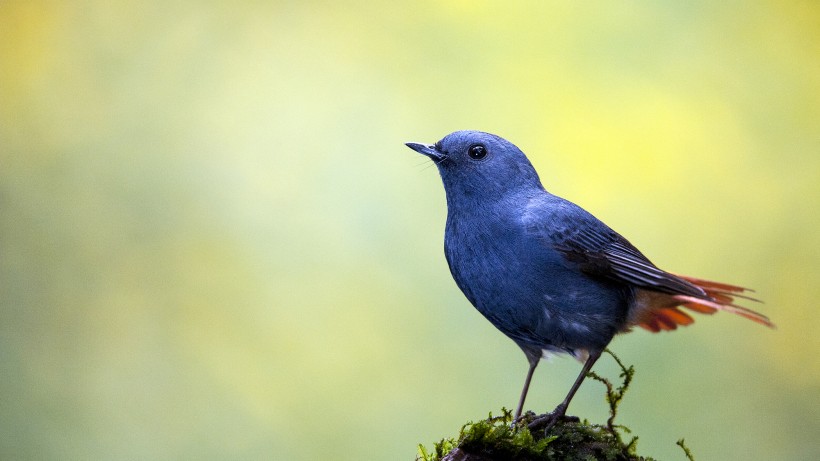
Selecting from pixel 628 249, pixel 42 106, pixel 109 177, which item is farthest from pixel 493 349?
pixel 42 106

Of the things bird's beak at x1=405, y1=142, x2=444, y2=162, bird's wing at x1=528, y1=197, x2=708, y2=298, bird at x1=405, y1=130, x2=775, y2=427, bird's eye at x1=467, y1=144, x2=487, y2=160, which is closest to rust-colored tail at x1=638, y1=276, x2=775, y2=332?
bird at x1=405, y1=130, x2=775, y2=427

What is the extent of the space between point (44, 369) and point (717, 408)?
16.2ft

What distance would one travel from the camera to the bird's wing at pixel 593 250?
3.82 meters

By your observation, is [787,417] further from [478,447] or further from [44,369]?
[44,369]

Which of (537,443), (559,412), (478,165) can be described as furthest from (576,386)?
(478,165)

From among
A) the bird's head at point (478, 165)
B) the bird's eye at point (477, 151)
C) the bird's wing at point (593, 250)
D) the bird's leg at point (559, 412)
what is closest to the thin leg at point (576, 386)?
the bird's leg at point (559, 412)

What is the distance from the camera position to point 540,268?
3.81 metres

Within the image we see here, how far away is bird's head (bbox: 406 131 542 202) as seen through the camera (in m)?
4.07

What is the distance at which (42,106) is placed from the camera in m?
6.69

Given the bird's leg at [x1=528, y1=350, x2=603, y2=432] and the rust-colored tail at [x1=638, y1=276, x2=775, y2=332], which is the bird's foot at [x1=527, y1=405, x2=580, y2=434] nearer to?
the bird's leg at [x1=528, y1=350, x2=603, y2=432]

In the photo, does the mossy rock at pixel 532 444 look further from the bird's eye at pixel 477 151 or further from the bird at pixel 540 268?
the bird's eye at pixel 477 151

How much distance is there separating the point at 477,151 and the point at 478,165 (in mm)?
71

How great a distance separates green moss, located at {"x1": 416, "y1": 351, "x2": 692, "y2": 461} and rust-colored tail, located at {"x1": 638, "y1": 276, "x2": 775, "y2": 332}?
1.53ft

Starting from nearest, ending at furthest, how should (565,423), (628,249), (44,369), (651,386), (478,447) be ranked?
1. (478,447)
2. (565,423)
3. (628,249)
4. (651,386)
5. (44,369)
